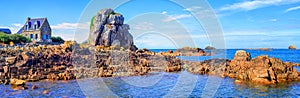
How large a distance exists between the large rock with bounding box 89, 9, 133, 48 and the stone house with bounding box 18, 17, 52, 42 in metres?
12.4

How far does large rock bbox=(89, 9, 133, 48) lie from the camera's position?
74188 millimetres

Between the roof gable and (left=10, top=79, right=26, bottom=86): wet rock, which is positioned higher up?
the roof gable

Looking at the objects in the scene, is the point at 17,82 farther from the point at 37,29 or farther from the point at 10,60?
the point at 37,29

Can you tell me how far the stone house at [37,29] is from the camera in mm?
65312

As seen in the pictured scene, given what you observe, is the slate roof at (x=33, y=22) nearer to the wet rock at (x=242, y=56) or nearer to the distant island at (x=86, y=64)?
the distant island at (x=86, y=64)

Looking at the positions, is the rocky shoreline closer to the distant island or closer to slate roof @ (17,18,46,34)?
the distant island

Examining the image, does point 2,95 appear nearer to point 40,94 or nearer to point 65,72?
point 40,94

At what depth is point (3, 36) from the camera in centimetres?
5609

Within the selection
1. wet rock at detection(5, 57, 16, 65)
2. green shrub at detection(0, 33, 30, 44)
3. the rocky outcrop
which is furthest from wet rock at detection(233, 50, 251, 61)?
green shrub at detection(0, 33, 30, 44)

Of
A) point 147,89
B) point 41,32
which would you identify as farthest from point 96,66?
point 41,32

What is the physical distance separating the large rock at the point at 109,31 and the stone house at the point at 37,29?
12.4 m

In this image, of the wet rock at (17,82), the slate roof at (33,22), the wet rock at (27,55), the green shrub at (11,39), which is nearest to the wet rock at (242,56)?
the wet rock at (27,55)

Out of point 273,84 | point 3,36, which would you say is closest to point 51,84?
point 3,36

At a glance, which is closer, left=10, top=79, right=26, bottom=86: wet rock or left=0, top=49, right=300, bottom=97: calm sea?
left=0, top=49, right=300, bottom=97: calm sea
